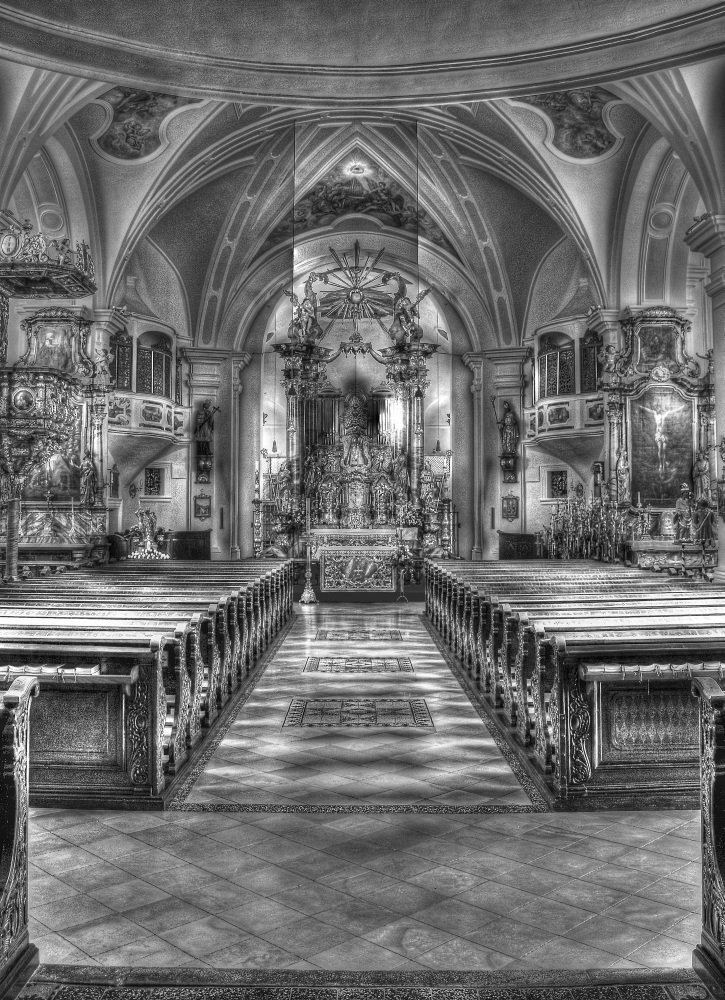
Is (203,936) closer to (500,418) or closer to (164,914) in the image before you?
(164,914)

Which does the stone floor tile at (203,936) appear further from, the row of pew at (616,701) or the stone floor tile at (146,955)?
the row of pew at (616,701)

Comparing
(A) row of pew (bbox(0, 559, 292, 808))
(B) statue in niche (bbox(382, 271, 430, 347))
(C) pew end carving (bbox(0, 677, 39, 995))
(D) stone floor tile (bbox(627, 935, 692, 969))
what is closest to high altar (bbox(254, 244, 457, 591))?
(B) statue in niche (bbox(382, 271, 430, 347))

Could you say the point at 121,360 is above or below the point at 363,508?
above

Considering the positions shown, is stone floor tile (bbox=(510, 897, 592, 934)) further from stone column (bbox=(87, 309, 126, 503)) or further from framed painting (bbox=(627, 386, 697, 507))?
stone column (bbox=(87, 309, 126, 503))

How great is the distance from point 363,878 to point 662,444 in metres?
13.3

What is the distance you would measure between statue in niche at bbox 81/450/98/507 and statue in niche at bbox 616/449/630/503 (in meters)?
9.72

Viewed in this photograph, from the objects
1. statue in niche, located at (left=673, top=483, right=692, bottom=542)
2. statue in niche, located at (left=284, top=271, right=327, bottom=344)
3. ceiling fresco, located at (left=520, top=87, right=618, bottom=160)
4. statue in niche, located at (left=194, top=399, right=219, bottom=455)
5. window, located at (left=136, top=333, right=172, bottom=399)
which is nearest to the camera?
statue in niche, located at (left=673, top=483, right=692, bottom=542)

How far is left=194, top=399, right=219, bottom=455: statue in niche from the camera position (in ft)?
69.0

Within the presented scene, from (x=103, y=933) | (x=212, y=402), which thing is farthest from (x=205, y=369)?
(x=103, y=933)

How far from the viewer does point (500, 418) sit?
21.7 meters

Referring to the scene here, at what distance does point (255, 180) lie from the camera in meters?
19.6

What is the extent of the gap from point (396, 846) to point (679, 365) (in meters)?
13.4

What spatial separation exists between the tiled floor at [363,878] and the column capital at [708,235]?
8.19 meters

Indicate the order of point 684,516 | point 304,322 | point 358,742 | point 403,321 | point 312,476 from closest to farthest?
1. point 358,742
2. point 684,516
3. point 403,321
4. point 304,322
5. point 312,476
